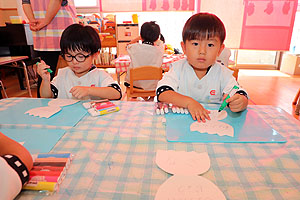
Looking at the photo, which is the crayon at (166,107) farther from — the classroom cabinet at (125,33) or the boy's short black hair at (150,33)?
the classroom cabinet at (125,33)

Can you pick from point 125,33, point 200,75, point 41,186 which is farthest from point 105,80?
point 125,33

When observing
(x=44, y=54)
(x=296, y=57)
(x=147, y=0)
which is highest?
(x=147, y=0)

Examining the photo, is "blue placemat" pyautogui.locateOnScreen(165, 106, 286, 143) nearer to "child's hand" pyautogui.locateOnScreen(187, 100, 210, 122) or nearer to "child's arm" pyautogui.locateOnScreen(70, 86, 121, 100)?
"child's hand" pyautogui.locateOnScreen(187, 100, 210, 122)

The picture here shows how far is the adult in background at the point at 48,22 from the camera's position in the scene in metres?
1.53

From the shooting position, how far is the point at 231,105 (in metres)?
0.83

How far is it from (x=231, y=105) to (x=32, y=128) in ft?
2.45

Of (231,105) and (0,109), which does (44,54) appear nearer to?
(0,109)

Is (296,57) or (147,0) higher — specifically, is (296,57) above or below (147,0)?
below

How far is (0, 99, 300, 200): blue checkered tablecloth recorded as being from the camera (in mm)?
418

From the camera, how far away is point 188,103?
84 centimetres

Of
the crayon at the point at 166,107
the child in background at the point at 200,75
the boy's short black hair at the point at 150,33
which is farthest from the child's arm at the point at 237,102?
the boy's short black hair at the point at 150,33

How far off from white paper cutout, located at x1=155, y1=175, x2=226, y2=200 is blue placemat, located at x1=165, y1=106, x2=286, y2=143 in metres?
0.17

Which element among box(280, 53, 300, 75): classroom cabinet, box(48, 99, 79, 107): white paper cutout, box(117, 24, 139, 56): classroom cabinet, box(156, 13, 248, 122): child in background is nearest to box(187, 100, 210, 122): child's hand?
box(156, 13, 248, 122): child in background

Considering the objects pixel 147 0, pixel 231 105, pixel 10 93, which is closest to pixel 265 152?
pixel 231 105
